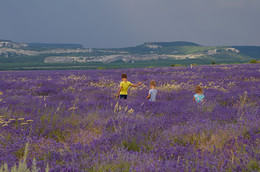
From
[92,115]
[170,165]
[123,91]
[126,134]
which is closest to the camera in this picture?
[170,165]

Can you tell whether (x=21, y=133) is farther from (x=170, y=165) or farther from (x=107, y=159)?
(x=170, y=165)

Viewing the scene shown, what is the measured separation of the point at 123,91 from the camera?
7.23 meters

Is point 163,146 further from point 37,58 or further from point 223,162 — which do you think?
point 37,58

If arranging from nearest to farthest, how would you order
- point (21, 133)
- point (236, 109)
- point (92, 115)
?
point (21, 133) → point (92, 115) → point (236, 109)

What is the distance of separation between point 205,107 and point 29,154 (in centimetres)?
362

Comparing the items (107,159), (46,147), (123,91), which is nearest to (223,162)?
(107,159)

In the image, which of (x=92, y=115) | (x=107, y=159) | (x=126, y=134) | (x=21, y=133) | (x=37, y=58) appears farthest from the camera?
(x=37, y=58)

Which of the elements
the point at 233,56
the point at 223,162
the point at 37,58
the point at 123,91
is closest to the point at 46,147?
the point at 223,162

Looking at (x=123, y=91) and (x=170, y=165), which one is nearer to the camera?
(x=170, y=165)

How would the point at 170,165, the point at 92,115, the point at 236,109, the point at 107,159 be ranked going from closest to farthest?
the point at 170,165 < the point at 107,159 < the point at 92,115 < the point at 236,109

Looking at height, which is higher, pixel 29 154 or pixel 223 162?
pixel 223 162

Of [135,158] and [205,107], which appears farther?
[205,107]

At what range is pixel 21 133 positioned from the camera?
3453mm

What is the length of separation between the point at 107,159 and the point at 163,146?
0.79 m
